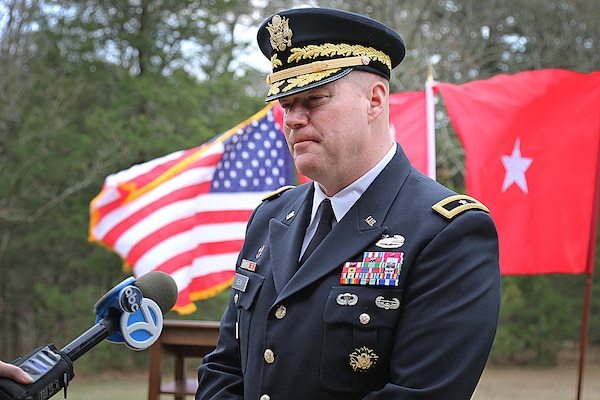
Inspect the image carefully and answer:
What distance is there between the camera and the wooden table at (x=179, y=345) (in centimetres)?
471

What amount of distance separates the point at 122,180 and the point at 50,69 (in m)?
7.98

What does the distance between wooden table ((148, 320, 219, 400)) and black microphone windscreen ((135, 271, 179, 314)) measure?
8.77 ft

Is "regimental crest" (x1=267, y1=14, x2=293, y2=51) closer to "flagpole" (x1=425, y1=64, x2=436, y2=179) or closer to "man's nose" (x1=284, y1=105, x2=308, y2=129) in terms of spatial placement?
"man's nose" (x1=284, y1=105, x2=308, y2=129)

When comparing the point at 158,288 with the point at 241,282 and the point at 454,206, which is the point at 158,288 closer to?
the point at 241,282

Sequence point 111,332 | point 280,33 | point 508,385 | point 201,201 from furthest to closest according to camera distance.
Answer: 1. point 508,385
2. point 201,201
3. point 280,33
4. point 111,332

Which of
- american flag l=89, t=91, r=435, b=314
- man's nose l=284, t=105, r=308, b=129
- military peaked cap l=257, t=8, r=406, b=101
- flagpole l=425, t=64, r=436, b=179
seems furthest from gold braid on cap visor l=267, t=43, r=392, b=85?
american flag l=89, t=91, r=435, b=314

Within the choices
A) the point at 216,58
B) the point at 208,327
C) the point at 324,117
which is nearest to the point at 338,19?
the point at 324,117

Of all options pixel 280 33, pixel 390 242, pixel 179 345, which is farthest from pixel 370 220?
pixel 179 345

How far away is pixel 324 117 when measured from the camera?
6.59ft

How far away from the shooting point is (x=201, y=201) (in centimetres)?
604

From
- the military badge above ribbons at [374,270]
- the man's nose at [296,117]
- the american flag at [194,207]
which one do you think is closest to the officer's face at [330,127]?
the man's nose at [296,117]

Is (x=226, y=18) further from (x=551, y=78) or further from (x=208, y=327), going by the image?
(x=208, y=327)

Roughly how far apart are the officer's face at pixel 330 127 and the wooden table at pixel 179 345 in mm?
2701

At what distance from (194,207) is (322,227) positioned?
13.0ft
